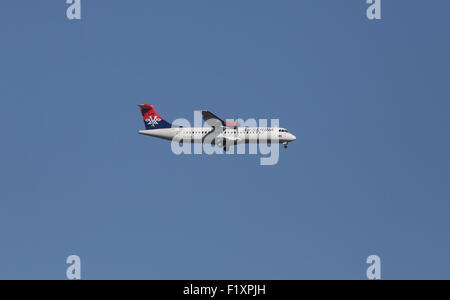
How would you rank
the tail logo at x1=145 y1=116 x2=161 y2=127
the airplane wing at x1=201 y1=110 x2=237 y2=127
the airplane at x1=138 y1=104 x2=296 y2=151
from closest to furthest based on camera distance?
the airplane wing at x1=201 y1=110 x2=237 y2=127, the airplane at x1=138 y1=104 x2=296 y2=151, the tail logo at x1=145 y1=116 x2=161 y2=127

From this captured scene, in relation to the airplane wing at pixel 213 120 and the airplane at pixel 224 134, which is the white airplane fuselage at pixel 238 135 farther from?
the airplane wing at pixel 213 120

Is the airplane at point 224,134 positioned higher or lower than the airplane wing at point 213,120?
lower

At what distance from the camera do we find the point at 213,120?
124938 mm

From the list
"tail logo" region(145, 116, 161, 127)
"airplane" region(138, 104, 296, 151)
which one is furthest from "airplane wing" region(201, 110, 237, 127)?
"tail logo" region(145, 116, 161, 127)

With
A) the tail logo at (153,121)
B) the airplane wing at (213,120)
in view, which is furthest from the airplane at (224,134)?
the tail logo at (153,121)

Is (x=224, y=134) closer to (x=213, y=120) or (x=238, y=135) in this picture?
(x=238, y=135)

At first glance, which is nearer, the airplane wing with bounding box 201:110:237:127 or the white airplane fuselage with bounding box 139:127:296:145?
the airplane wing with bounding box 201:110:237:127

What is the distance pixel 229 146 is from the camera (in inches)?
4956

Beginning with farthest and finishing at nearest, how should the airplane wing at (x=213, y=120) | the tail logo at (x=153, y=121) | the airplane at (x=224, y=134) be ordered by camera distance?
1. the tail logo at (x=153, y=121)
2. the airplane at (x=224, y=134)
3. the airplane wing at (x=213, y=120)

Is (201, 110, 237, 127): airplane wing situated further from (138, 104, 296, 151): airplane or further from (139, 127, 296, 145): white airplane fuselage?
(139, 127, 296, 145): white airplane fuselage

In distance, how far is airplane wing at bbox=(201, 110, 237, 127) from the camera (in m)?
124

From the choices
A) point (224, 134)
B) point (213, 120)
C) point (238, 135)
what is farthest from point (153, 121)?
point (238, 135)

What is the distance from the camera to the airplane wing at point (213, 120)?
4876 inches
